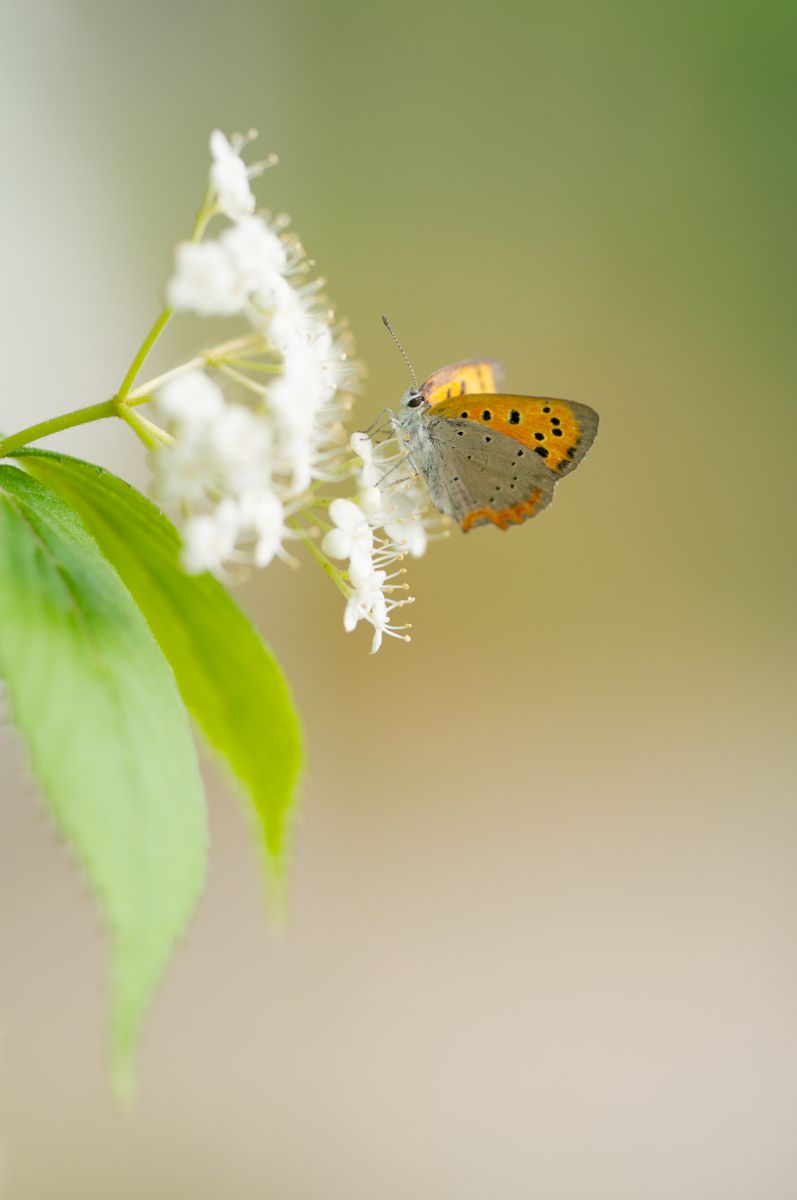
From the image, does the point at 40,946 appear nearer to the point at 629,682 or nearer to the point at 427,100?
the point at 629,682

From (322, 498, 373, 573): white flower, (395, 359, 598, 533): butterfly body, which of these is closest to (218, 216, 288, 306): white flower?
(322, 498, 373, 573): white flower

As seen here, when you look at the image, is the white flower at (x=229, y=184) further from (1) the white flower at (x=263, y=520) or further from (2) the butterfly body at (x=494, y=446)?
(2) the butterfly body at (x=494, y=446)

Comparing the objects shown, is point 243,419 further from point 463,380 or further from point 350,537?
point 463,380

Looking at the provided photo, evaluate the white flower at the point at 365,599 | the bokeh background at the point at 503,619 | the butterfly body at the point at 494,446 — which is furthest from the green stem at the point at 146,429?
the bokeh background at the point at 503,619

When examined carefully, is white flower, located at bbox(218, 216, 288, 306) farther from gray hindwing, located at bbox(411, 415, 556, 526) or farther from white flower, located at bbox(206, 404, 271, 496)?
gray hindwing, located at bbox(411, 415, 556, 526)

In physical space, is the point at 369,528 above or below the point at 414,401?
below

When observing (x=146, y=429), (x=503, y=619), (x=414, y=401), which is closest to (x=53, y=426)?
(x=146, y=429)

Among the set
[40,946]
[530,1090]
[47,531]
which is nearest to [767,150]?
[530,1090]
